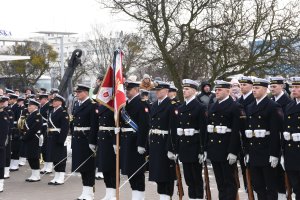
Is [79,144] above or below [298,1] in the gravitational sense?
below

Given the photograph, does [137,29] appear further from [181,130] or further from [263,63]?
[181,130]

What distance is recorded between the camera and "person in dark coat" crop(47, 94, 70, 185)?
12.4 m

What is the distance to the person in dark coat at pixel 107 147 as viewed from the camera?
391 inches

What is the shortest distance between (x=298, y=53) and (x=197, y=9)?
438cm

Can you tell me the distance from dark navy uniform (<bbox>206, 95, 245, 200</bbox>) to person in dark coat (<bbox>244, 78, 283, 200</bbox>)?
0.23 meters

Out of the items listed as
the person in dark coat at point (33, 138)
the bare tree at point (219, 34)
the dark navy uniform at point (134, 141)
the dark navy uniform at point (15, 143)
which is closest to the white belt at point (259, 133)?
the dark navy uniform at point (134, 141)

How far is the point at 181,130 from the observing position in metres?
8.77

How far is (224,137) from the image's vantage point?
846cm

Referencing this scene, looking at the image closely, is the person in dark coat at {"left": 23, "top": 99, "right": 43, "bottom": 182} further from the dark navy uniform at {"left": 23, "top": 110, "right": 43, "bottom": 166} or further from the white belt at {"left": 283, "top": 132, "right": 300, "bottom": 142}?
the white belt at {"left": 283, "top": 132, "right": 300, "bottom": 142}

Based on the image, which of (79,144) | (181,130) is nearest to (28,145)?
(79,144)

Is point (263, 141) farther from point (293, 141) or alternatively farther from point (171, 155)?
point (171, 155)

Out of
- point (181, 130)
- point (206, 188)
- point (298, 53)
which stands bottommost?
point (206, 188)

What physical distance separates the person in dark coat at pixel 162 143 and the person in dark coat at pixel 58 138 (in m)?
3.71

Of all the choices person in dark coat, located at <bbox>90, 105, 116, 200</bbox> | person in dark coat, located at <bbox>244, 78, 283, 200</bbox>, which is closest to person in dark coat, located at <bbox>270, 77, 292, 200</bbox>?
person in dark coat, located at <bbox>244, 78, 283, 200</bbox>
